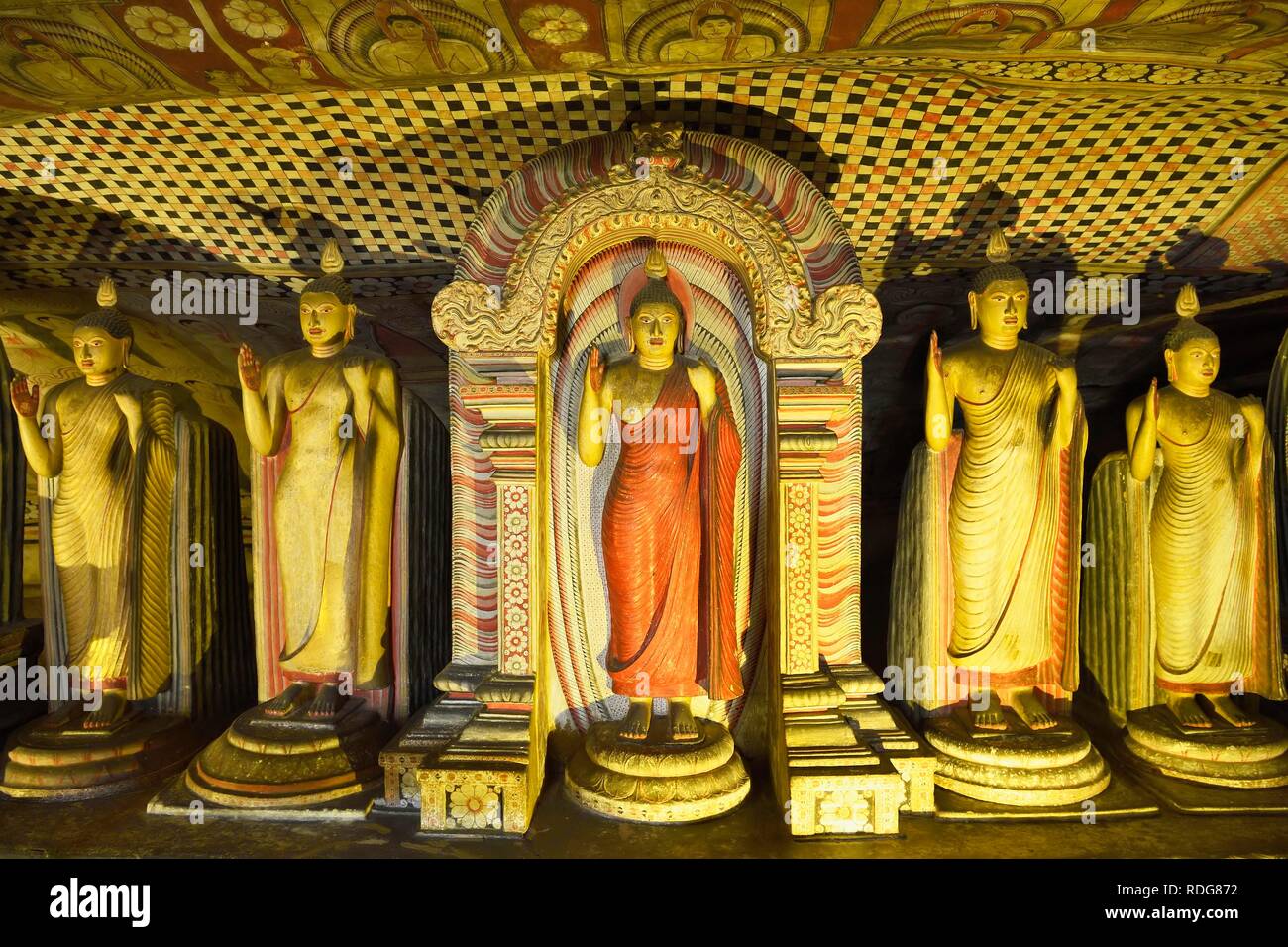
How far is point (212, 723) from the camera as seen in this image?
14.8ft

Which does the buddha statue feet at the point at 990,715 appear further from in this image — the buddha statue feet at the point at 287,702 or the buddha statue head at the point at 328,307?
the buddha statue head at the point at 328,307

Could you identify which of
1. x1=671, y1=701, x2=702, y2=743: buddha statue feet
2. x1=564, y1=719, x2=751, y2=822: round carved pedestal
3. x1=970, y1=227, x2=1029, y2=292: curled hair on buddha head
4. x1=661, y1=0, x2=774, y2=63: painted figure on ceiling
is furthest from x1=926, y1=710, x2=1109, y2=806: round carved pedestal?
x1=661, y1=0, x2=774, y2=63: painted figure on ceiling

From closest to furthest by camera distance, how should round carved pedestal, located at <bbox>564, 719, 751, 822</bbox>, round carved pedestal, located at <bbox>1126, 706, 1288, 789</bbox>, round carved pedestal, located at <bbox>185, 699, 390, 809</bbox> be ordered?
round carved pedestal, located at <bbox>564, 719, 751, 822</bbox> < round carved pedestal, located at <bbox>185, 699, 390, 809</bbox> < round carved pedestal, located at <bbox>1126, 706, 1288, 789</bbox>

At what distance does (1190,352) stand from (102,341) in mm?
5566

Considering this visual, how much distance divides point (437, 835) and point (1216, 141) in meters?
4.82

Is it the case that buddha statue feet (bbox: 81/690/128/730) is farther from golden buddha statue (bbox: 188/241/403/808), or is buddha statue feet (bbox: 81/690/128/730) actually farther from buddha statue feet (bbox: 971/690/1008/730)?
buddha statue feet (bbox: 971/690/1008/730)

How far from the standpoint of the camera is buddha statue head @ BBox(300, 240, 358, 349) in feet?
13.2

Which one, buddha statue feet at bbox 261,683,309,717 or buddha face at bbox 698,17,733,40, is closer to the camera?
buddha face at bbox 698,17,733,40

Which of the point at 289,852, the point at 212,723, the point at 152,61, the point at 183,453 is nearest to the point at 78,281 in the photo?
the point at 183,453

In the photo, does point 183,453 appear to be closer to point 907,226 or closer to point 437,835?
point 437,835

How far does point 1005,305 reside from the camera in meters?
4.01

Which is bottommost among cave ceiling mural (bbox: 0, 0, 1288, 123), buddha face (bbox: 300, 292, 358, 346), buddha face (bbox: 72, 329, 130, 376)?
buddha face (bbox: 72, 329, 130, 376)

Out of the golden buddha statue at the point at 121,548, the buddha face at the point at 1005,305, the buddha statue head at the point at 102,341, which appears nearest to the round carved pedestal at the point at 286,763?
the golden buddha statue at the point at 121,548

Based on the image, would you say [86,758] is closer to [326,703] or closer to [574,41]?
[326,703]
